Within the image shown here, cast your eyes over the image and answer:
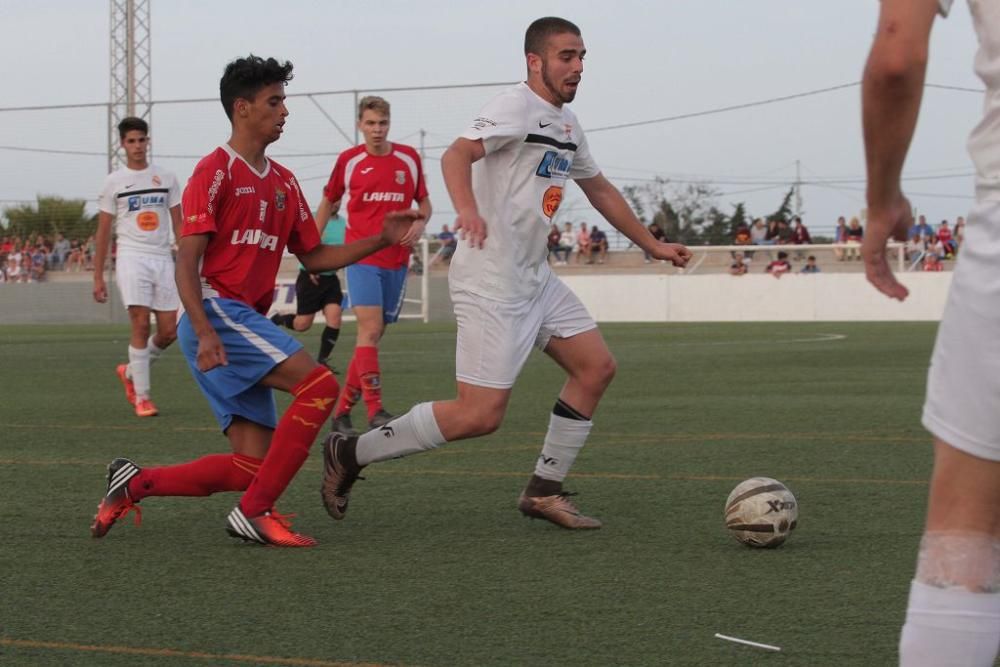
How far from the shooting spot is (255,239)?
584 centimetres

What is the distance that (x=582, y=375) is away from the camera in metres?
6.19

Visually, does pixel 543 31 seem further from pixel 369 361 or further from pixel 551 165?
pixel 369 361

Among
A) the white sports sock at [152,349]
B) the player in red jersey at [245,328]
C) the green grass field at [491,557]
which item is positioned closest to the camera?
the green grass field at [491,557]

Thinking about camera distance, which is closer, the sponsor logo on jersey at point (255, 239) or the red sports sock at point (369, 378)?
the sponsor logo on jersey at point (255, 239)

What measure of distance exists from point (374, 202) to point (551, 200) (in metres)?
5.06

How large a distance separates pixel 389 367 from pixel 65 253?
1967 centimetres

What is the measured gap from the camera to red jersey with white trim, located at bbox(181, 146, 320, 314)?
566 centimetres

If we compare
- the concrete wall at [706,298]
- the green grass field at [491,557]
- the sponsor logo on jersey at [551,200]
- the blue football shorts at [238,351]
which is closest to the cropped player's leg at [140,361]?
the green grass field at [491,557]

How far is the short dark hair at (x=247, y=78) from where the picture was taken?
19.0ft

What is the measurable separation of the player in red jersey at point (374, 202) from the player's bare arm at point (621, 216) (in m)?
3.60

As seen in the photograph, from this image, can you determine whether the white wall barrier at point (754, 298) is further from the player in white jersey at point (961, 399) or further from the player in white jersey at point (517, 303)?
the player in white jersey at point (961, 399)

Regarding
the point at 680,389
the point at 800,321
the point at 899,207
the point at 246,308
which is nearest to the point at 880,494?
the point at 246,308

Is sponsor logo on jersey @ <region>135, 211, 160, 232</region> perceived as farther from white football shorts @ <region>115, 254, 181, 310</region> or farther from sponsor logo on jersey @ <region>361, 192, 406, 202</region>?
sponsor logo on jersey @ <region>361, 192, 406, 202</region>

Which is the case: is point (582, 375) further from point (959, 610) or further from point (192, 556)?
point (959, 610)
